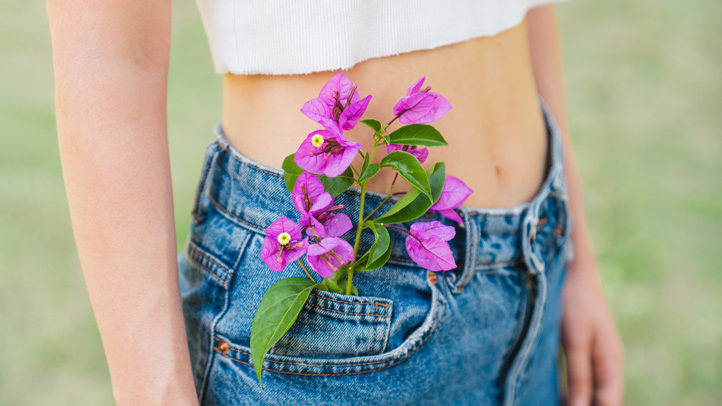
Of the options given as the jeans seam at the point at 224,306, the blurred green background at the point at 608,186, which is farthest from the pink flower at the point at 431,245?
the blurred green background at the point at 608,186

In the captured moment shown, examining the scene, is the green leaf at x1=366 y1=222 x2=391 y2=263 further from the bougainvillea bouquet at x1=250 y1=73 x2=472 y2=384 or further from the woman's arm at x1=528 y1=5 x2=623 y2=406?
the woman's arm at x1=528 y1=5 x2=623 y2=406

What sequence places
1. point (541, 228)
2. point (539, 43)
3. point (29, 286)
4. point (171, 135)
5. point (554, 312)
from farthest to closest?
point (171, 135) < point (29, 286) < point (539, 43) < point (554, 312) < point (541, 228)

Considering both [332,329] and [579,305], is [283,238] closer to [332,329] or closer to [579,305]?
[332,329]

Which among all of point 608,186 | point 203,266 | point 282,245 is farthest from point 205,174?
point 608,186

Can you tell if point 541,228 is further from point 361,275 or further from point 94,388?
point 94,388

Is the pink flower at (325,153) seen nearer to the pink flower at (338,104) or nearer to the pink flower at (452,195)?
the pink flower at (338,104)

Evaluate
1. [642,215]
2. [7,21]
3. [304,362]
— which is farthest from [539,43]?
[7,21]
